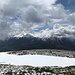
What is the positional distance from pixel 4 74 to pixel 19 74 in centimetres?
578

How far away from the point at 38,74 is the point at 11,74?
1067cm

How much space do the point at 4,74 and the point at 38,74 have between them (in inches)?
519

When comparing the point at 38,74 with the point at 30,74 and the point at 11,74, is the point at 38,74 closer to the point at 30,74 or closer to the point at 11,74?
the point at 30,74

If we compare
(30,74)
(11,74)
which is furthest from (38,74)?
(11,74)

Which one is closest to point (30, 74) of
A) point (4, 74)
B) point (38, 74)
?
point (38, 74)

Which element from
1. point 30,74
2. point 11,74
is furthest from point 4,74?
point 30,74

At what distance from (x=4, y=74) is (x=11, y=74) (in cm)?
307

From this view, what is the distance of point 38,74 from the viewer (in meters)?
74.0

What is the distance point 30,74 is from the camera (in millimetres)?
74750

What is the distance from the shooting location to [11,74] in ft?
244

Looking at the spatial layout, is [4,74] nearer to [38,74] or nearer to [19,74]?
[19,74]

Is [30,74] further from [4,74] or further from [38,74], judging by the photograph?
[4,74]

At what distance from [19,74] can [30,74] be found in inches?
174

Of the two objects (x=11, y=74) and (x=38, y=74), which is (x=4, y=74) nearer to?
(x=11, y=74)
